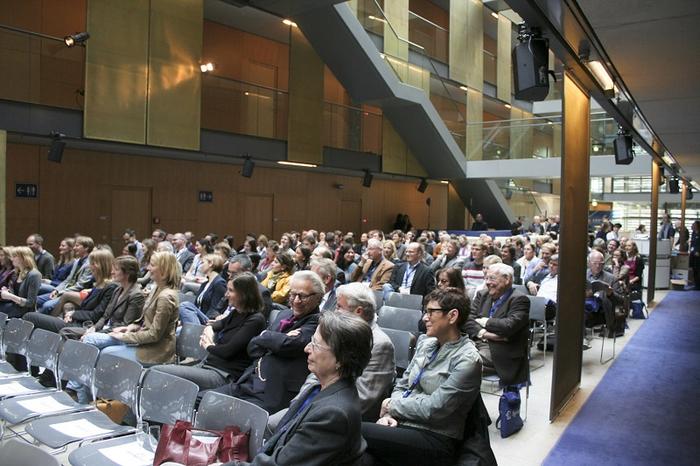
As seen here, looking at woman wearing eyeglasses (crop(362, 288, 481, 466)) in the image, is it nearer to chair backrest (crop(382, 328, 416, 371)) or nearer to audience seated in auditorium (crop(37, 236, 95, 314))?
chair backrest (crop(382, 328, 416, 371))

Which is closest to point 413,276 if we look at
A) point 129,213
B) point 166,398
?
point 166,398

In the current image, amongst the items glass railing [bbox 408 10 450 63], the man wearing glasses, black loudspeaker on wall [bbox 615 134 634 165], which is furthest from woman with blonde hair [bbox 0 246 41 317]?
glass railing [bbox 408 10 450 63]

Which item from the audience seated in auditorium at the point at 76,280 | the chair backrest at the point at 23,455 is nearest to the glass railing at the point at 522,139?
the audience seated in auditorium at the point at 76,280

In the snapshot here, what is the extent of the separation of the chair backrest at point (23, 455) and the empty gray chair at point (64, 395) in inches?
52.4

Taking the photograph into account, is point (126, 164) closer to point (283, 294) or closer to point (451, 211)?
point (283, 294)

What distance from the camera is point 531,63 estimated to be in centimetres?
414

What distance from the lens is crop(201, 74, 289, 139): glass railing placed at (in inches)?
513

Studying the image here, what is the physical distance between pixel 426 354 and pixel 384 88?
1255 cm

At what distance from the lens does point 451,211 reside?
22703mm

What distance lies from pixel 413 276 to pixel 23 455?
17.0ft

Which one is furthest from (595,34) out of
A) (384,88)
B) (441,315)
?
(384,88)

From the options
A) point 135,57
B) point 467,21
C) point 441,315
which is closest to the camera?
point 441,315

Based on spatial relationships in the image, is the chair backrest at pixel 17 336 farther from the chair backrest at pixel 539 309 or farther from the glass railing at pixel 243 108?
the glass railing at pixel 243 108

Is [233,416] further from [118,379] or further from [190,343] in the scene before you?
[190,343]
